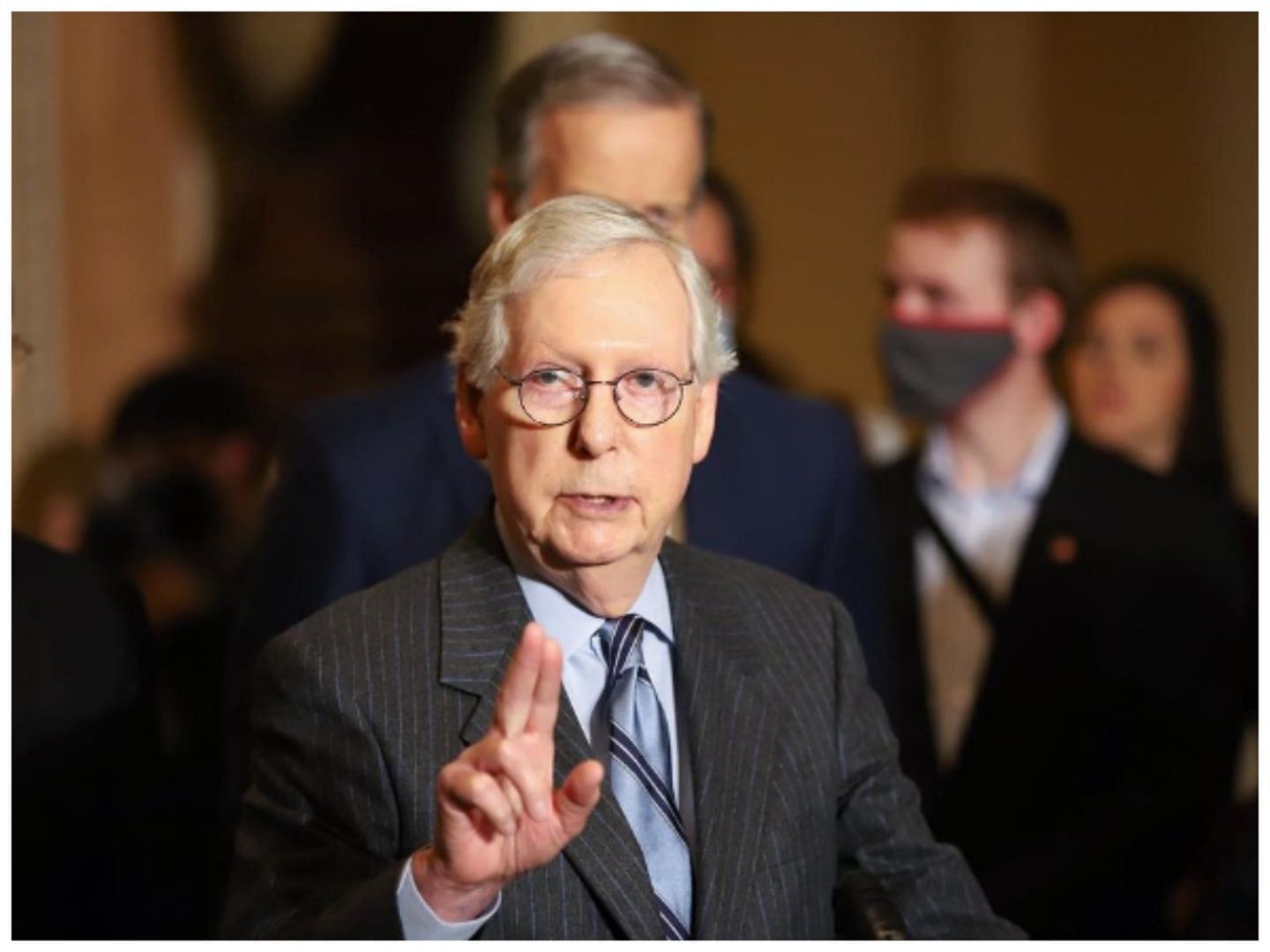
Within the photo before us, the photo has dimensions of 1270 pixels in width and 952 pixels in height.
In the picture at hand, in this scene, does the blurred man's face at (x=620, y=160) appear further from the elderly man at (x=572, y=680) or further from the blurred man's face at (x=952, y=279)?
the blurred man's face at (x=952, y=279)

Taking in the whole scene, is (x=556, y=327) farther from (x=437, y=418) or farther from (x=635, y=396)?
(x=437, y=418)

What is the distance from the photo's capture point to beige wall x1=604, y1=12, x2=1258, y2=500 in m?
3.21

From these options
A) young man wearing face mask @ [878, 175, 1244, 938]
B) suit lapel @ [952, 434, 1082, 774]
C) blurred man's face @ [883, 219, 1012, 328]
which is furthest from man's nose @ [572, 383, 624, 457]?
blurred man's face @ [883, 219, 1012, 328]

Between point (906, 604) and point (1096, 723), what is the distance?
318 mm

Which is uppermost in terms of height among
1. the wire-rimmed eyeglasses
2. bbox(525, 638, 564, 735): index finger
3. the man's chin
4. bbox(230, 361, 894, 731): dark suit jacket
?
the wire-rimmed eyeglasses

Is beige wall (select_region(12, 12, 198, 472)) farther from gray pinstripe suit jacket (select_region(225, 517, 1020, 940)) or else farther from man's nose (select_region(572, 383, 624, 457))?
man's nose (select_region(572, 383, 624, 457))

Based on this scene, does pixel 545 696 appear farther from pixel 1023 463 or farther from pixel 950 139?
pixel 950 139

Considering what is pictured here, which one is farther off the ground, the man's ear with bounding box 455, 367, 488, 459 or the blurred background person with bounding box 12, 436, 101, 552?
the man's ear with bounding box 455, 367, 488, 459

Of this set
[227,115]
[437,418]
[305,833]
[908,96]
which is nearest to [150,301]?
[227,115]

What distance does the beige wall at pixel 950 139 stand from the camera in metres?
3.21

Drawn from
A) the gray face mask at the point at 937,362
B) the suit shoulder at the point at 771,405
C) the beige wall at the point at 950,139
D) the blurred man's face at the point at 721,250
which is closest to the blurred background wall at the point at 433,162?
the beige wall at the point at 950,139

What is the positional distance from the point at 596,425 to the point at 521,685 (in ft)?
0.86

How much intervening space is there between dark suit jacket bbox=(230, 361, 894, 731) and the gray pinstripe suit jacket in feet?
1.20

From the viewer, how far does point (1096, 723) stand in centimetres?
285
